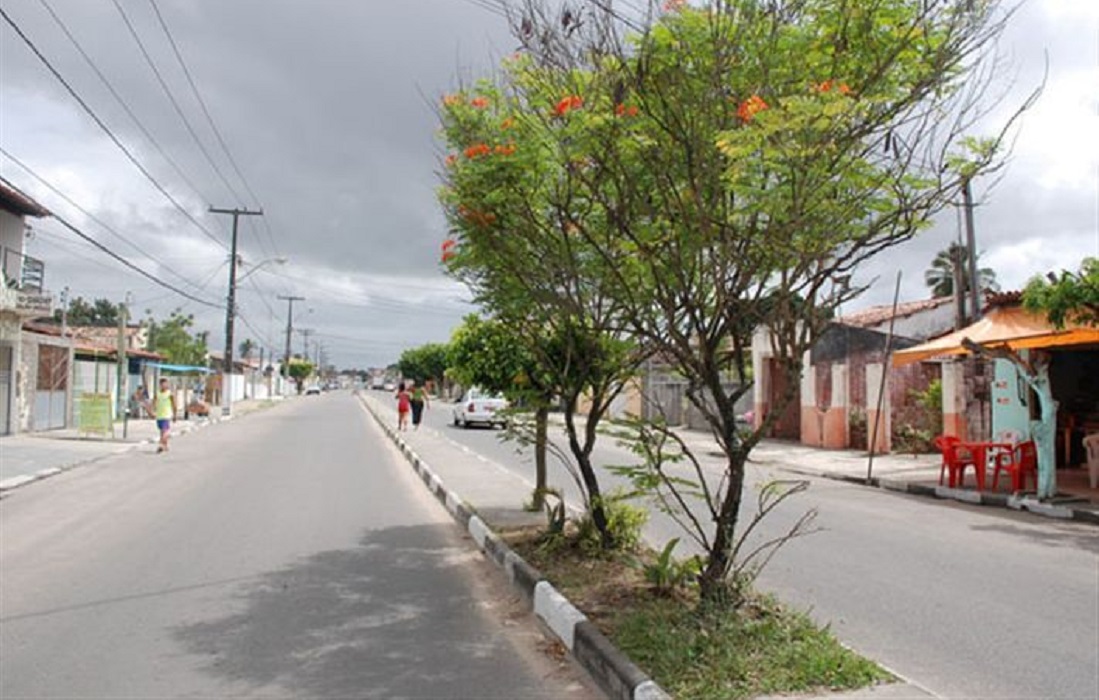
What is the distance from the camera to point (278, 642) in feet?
19.4

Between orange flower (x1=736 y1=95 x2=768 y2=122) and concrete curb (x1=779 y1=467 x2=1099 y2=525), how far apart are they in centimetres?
1018

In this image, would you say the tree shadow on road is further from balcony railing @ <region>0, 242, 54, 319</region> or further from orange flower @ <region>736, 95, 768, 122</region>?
balcony railing @ <region>0, 242, 54, 319</region>

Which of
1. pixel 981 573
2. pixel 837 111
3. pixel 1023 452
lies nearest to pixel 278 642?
pixel 837 111

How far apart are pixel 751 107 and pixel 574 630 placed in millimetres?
3319

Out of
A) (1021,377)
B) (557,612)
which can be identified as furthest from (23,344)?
(1021,377)

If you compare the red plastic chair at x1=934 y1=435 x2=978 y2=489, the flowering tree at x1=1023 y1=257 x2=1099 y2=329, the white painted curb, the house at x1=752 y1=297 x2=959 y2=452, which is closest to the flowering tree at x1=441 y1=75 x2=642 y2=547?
the white painted curb

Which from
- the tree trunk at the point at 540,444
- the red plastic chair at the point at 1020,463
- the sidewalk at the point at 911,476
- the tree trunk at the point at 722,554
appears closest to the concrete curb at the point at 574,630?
the tree trunk at the point at 722,554

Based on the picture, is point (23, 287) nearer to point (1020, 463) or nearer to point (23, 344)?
point (23, 344)

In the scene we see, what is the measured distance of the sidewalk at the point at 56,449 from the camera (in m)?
16.0

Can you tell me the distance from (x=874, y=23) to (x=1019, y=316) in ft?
43.1

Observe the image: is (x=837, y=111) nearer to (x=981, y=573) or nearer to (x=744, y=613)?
(x=744, y=613)

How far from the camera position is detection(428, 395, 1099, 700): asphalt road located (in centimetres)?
542

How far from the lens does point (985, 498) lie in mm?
13984

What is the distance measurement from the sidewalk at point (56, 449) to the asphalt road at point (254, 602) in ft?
9.03
